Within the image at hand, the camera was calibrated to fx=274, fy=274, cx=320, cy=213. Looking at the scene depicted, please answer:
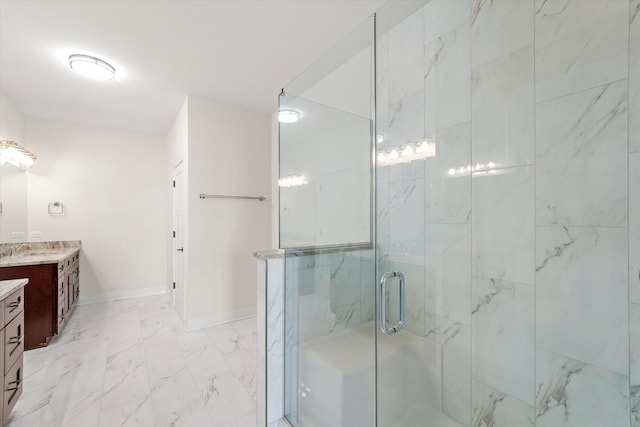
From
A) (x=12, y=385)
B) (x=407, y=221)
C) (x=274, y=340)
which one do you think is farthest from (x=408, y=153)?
(x=12, y=385)

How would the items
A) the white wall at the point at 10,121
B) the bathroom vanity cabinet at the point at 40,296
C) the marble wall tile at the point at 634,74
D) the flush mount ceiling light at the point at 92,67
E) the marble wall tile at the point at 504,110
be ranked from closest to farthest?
1. the marble wall tile at the point at 634,74
2. the marble wall tile at the point at 504,110
3. the flush mount ceiling light at the point at 92,67
4. the bathroom vanity cabinet at the point at 40,296
5. the white wall at the point at 10,121

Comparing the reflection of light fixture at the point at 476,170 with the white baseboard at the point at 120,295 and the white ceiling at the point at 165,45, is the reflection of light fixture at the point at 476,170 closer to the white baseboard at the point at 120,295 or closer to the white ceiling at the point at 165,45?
the white ceiling at the point at 165,45

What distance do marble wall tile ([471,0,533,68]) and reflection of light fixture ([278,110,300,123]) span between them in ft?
4.04

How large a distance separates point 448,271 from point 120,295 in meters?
4.76

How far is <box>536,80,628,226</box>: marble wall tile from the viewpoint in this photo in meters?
1.04

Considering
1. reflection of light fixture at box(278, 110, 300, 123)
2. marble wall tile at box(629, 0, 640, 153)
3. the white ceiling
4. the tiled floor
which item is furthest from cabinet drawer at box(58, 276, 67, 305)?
marble wall tile at box(629, 0, 640, 153)

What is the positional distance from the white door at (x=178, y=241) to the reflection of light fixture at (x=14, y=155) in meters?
1.53

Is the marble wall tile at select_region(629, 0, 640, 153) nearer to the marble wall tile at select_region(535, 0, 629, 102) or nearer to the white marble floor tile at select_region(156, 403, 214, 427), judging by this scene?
the marble wall tile at select_region(535, 0, 629, 102)

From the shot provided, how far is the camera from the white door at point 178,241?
3.45 metres

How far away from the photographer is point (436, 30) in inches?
66.1

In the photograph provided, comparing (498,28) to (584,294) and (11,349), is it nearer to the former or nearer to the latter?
(584,294)

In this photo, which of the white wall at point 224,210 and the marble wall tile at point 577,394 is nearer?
the marble wall tile at point 577,394

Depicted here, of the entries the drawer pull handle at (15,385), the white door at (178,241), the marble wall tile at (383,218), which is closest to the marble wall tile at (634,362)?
the marble wall tile at (383,218)

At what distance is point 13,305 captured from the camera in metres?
1.73
